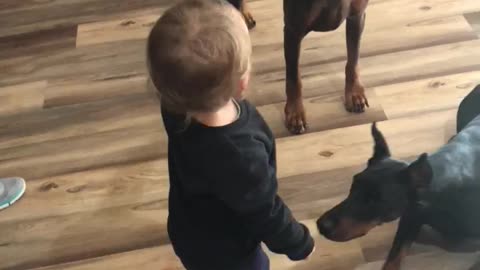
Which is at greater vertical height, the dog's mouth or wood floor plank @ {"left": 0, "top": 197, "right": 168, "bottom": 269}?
the dog's mouth

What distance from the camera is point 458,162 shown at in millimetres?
1524

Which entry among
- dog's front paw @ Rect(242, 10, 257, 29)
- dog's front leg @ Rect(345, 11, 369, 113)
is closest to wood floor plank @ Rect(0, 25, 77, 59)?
dog's front paw @ Rect(242, 10, 257, 29)

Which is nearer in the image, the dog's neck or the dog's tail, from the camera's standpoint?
the dog's neck

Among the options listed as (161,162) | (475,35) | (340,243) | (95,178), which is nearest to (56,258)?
(95,178)

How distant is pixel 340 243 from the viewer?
65.0 inches

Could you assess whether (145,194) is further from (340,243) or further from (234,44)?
(234,44)

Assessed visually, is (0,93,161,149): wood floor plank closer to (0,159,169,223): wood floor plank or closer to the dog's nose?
(0,159,169,223): wood floor plank

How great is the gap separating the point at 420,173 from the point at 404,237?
0.19 m

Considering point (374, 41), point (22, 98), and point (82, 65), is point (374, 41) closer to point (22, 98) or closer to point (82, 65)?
point (82, 65)

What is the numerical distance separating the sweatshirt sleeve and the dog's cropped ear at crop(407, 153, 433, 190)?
0.36 meters

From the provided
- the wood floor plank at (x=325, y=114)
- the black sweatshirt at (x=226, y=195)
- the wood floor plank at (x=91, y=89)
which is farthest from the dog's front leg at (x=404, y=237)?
the wood floor plank at (x=91, y=89)

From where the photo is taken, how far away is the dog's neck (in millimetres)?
1488

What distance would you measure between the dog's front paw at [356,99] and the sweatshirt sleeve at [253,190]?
0.89 m

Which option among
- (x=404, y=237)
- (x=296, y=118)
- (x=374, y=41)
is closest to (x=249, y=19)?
(x=374, y=41)
